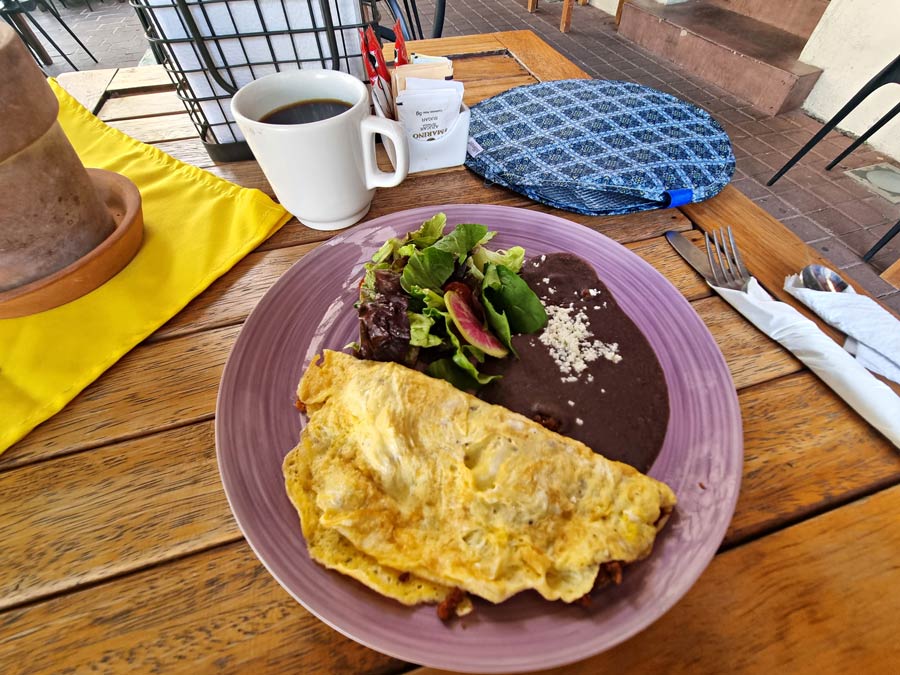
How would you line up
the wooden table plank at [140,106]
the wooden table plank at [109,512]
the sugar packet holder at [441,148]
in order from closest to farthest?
1. the wooden table plank at [109,512]
2. the sugar packet holder at [441,148]
3. the wooden table plank at [140,106]

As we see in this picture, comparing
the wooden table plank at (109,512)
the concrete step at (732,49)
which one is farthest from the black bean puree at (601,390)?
the concrete step at (732,49)

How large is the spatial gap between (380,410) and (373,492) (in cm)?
14

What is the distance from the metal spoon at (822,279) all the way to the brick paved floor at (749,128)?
1.94 m

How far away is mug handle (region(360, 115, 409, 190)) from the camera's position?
3.65 ft

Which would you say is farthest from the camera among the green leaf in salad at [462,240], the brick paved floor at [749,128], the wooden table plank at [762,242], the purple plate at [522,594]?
the brick paved floor at [749,128]

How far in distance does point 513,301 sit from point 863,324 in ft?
2.48

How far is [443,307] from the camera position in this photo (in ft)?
3.28

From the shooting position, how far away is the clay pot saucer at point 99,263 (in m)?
1.00

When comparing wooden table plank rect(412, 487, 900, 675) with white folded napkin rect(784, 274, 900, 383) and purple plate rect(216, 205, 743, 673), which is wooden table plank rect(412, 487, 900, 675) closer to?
purple plate rect(216, 205, 743, 673)

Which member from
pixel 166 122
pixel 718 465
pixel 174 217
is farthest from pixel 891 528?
pixel 166 122

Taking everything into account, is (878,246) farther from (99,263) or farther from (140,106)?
(140,106)

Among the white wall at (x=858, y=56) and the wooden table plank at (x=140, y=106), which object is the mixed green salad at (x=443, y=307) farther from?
the white wall at (x=858, y=56)

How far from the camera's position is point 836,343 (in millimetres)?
1003

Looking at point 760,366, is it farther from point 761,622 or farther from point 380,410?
point 380,410
